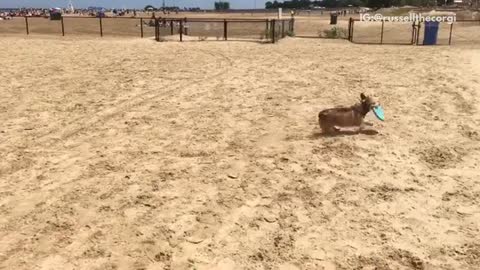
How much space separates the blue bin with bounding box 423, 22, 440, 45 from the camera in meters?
21.7

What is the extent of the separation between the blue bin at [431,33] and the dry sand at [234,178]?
41.4ft

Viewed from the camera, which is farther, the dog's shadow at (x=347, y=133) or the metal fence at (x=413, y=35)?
the metal fence at (x=413, y=35)

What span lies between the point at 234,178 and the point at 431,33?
1929cm

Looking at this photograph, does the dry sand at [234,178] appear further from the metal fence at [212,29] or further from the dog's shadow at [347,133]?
the metal fence at [212,29]

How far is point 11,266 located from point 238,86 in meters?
6.94

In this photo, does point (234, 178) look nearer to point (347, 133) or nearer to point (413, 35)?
point (347, 133)

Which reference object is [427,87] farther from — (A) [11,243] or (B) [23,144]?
(A) [11,243]

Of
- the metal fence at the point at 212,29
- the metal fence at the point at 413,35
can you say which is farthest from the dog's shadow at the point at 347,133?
the metal fence at the point at 413,35

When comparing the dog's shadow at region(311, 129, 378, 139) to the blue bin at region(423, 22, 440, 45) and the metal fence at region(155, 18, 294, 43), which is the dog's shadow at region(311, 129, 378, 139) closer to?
the metal fence at region(155, 18, 294, 43)

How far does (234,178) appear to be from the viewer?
512cm

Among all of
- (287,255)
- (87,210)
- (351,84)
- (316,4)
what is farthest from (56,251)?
(316,4)

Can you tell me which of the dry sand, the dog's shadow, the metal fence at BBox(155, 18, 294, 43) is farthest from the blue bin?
the dog's shadow

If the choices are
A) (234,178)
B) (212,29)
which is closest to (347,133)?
(234,178)

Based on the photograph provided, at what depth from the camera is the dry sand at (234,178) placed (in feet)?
12.4
